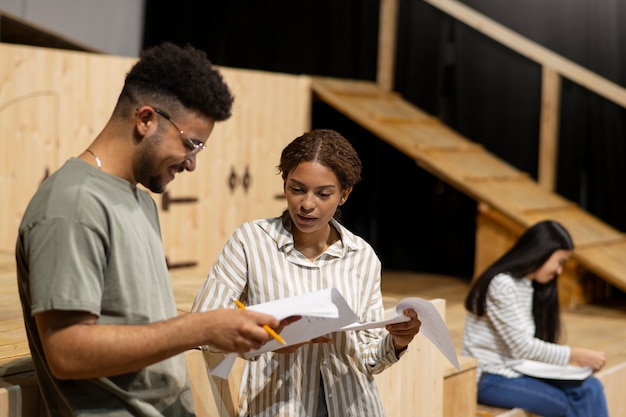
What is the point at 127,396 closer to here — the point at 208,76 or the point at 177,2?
the point at 208,76

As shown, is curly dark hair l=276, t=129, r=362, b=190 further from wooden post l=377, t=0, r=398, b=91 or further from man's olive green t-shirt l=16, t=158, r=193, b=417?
wooden post l=377, t=0, r=398, b=91

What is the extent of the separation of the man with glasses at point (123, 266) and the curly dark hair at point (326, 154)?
0.55 m

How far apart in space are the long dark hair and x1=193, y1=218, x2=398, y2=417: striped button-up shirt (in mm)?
1515

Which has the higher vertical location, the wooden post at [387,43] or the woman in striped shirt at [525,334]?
the wooden post at [387,43]

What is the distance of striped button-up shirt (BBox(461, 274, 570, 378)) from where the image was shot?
357cm

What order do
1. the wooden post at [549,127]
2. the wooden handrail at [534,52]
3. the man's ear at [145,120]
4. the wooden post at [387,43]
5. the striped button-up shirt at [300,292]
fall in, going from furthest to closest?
the wooden post at [387,43]
the wooden post at [549,127]
the wooden handrail at [534,52]
the striped button-up shirt at [300,292]
the man's ear at [145,120]

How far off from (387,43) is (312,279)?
17.2 ft

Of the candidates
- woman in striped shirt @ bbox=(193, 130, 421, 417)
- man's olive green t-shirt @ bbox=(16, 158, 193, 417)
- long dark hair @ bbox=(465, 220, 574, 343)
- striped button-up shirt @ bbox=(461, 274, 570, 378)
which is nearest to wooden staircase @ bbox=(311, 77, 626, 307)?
long dark hair @ bbox=(465, 220, 574, 343)

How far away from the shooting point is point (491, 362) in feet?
12.1

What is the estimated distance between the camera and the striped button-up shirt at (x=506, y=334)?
3.57m

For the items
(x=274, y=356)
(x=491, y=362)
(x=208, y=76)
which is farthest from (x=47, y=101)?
(x=208, y=76)

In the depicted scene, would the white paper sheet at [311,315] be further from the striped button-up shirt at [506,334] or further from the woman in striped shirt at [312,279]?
the striped button-up shirt at [506,334]

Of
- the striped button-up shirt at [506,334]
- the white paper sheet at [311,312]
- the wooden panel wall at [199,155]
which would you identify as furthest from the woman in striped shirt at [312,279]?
the wooden panel wall at [199,155]

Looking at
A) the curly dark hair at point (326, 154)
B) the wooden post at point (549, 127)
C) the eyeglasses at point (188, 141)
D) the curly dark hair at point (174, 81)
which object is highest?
the curly dark hair at point (174, 81)
